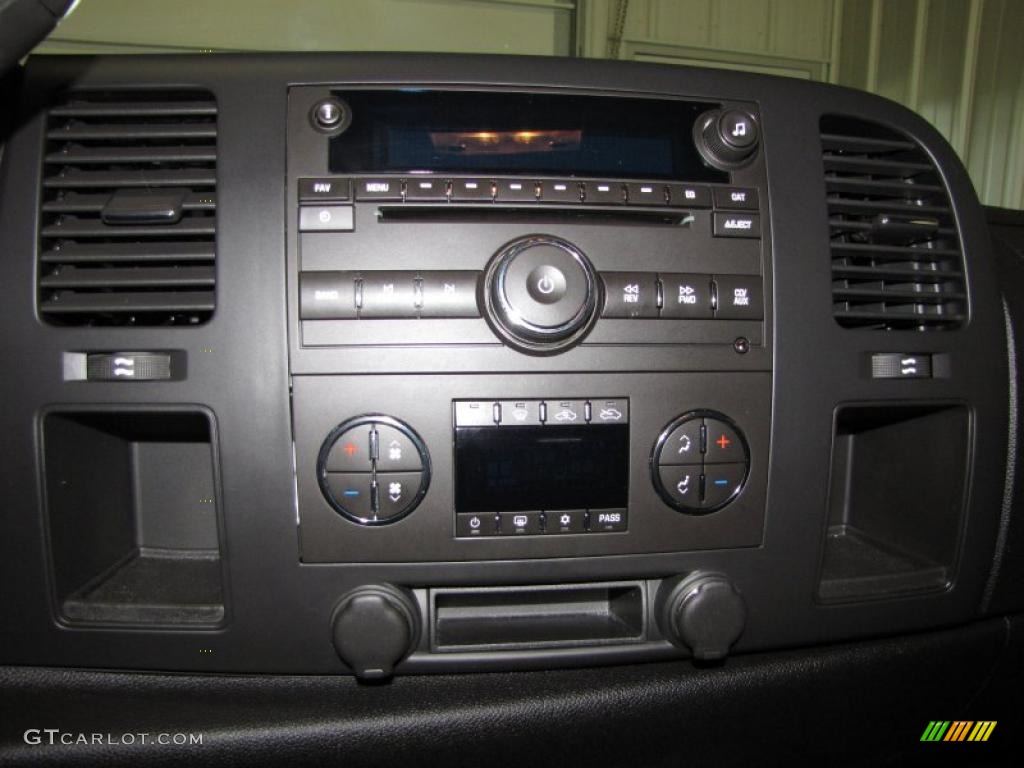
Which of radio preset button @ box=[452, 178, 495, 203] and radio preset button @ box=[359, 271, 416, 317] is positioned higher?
radio preset button @ box=[452, 178, 495, 203]

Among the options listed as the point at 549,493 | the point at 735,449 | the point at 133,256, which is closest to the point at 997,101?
the point at 735,449

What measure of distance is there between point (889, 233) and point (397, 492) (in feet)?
1.69

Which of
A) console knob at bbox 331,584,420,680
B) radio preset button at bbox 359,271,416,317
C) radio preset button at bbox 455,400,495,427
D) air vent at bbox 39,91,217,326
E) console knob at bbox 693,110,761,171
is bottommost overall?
console knob at bbox 331,584,420,680

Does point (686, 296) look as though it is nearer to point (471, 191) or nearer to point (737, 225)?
point (737, 225)

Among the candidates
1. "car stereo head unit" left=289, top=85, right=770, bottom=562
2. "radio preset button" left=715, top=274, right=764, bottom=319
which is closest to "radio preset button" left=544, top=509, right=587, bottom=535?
"car stereo head unit" left=289, top=85, right=770, bottom=562

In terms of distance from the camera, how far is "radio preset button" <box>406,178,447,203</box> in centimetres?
50

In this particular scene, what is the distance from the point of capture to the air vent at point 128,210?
0.50 metres

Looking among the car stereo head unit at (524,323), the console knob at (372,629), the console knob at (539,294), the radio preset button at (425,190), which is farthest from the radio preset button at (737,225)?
the console knob at (372,629)

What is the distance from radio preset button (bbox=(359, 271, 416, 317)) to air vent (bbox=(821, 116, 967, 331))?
39 cm

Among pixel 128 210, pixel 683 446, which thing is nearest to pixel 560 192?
pixel 683 446

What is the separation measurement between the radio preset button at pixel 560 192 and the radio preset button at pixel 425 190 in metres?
0.08

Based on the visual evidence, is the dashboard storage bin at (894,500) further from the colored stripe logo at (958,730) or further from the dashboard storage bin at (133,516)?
the dashboard storage bin at (133,516)

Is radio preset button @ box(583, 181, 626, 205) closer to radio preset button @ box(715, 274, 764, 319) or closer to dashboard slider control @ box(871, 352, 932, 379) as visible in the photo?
radio preset button @ box(715, 274, 764, 319)

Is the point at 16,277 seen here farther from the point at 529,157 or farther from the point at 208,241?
the point at 529,157
